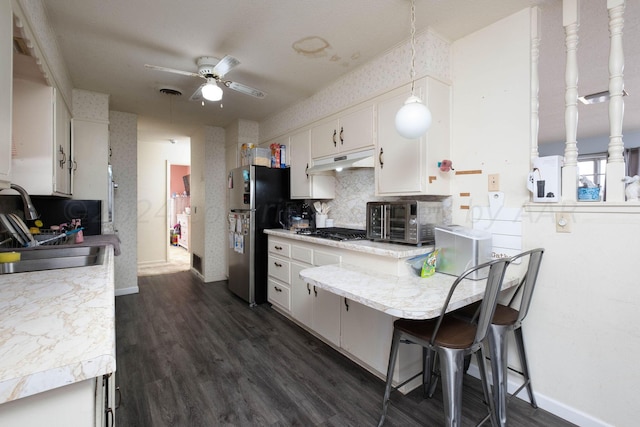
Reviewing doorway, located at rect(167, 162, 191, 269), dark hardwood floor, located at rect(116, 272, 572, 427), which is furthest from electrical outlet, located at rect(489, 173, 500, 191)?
doorway, located at rect(167, 162, 191, 269)

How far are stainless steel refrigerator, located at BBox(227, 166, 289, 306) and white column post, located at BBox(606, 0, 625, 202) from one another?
2835 millimetres

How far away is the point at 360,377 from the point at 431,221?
3.89 feet

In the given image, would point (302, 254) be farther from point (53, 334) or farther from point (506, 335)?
point (53, 334)

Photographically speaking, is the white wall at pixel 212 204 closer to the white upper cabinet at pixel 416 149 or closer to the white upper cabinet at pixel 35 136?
the white upper cabinet at pixel 35 136

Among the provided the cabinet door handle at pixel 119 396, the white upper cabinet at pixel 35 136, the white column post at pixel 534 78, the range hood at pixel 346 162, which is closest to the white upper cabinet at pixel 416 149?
the range hood at pixel 346 162

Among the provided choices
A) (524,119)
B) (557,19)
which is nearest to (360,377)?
(524,119)

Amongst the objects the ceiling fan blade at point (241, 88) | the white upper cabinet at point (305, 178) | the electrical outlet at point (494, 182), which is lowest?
the electrical outlet at point (494, 182)

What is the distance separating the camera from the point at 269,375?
2041 mm

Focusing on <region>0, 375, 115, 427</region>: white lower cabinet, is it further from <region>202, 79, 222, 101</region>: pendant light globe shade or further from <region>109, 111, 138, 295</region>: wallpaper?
<region>109, 111, 138, 295</region>: wallpaper

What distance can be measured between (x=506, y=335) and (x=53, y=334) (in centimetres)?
186

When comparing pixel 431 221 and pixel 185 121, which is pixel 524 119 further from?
pixel 185 121

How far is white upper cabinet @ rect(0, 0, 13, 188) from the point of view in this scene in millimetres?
1051

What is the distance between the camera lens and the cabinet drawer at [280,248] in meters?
2.93

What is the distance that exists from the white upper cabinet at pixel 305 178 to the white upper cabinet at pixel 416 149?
942 millimetres
